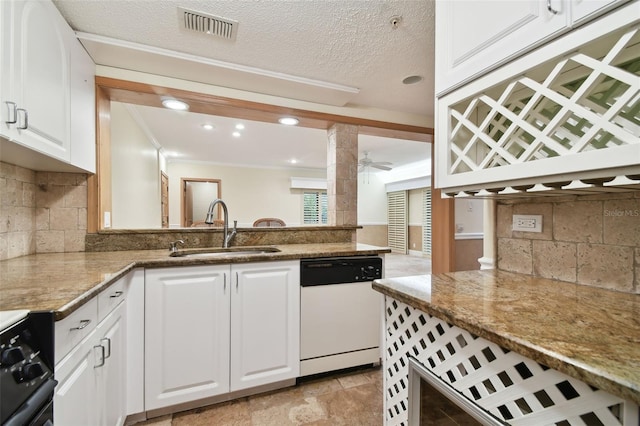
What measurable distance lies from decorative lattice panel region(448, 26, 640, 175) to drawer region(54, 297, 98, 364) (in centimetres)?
142

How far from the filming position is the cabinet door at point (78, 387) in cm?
83

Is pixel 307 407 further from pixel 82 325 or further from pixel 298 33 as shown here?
pixel 298 33

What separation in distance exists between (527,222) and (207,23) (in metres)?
2.00

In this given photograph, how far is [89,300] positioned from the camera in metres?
0.98

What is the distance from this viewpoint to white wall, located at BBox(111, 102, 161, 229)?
2631mm

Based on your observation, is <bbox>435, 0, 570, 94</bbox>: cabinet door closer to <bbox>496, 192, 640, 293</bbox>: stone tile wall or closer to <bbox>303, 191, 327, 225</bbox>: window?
<bbox>496, 192, 640, 293</bbox>: stone tile wall

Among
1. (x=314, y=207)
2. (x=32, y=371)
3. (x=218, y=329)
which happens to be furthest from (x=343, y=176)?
(x=314, y=207)

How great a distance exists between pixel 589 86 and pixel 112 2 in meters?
2.10

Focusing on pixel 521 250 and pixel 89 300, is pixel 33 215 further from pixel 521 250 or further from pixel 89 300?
pixel 521 250

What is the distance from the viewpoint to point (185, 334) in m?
1.59

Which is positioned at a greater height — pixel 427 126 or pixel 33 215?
pixel 427 126

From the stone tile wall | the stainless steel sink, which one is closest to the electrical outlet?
the stone tile wall

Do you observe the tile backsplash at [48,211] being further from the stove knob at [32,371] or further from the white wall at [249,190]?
the white wall at [249,190]

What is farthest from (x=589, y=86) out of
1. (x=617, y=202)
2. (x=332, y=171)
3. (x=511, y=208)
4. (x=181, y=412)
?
(x=181, y=412)
